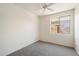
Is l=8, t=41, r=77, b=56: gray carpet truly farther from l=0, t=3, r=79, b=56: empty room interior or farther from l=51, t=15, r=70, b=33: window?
l=51, t=15, r=70, b=33: window

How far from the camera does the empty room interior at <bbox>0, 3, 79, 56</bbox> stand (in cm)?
276

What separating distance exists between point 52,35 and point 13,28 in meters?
2.78

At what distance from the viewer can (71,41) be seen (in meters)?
3.71

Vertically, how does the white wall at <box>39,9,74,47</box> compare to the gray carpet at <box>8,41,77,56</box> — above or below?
above

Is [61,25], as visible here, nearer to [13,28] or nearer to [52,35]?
[52,35]

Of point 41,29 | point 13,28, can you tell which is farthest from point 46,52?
point 41,29

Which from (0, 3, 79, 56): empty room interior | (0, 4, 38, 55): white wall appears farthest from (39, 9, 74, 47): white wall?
(0, 4, 38, 55): white wall

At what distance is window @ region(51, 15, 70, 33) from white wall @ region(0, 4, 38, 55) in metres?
1.85

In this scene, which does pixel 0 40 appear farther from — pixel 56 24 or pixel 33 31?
pixel 56 24

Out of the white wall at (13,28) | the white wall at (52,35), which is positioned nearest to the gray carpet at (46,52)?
the white wall at (13,28)

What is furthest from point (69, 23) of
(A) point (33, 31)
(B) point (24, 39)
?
(B) point (24, 39)

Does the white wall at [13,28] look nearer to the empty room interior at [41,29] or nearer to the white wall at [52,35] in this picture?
the empty room interior at [41,29]

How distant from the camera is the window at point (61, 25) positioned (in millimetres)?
3900

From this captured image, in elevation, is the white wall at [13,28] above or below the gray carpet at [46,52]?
above
